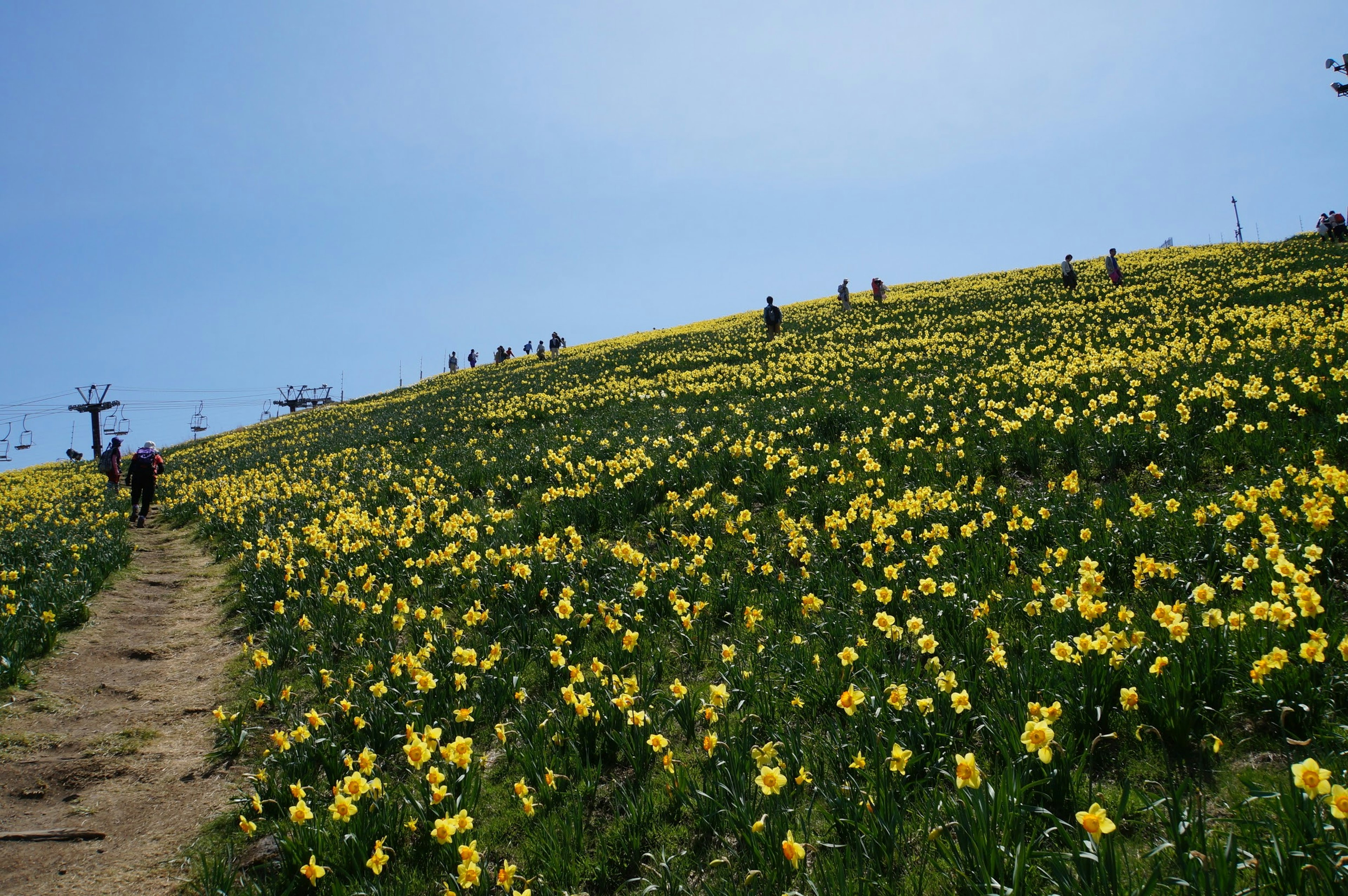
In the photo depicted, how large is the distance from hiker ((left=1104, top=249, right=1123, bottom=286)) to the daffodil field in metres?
28.4

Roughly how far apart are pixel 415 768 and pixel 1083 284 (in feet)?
90.6

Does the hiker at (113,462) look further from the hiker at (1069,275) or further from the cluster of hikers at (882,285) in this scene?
the hiker at (1069,275)

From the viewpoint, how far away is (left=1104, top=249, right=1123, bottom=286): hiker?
2298 cm

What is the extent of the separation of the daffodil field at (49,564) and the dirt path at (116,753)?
0.27 metres

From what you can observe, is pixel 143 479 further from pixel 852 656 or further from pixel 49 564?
pixel 852 656

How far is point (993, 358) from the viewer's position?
1365cm

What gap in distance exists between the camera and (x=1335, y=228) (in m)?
26.1

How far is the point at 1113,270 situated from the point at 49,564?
1171 inches

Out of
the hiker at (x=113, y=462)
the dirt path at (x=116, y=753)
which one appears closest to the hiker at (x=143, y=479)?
the hiker at (x=113, y=462)

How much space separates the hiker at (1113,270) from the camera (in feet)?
75.4

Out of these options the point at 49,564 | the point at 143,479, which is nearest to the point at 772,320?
the point at 143,479

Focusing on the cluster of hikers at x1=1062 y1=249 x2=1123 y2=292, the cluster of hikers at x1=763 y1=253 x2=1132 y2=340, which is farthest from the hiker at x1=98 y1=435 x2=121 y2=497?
the cluster of hikers at x1=1062 y1=249 x2=1123 y2=292

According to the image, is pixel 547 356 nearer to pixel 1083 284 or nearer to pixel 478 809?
pixel 1083 284

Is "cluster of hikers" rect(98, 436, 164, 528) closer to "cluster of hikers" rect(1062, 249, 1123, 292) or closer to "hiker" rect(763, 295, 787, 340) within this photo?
"hiker" rect(763, 295, 787, 340)
